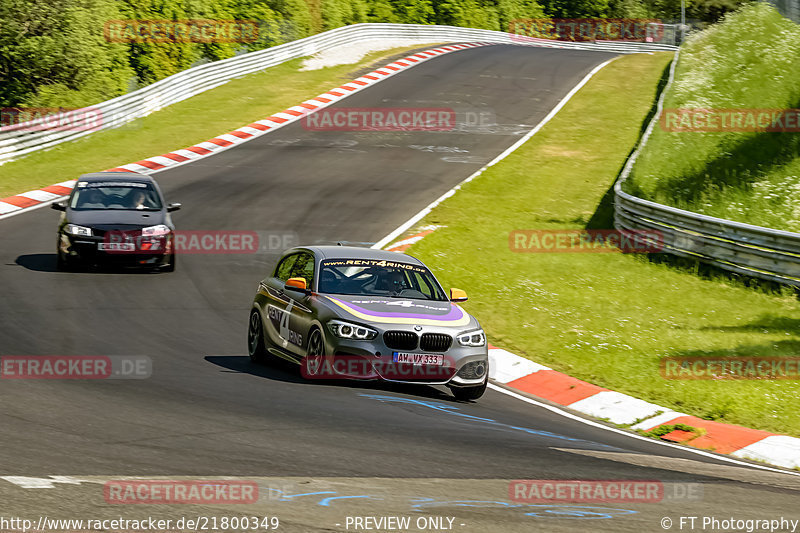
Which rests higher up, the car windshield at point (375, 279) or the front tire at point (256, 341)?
the car windshield at point (375, 279)

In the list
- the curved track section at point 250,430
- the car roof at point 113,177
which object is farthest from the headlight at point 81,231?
the car roof at point 113,177

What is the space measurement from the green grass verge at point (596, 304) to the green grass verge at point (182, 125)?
34.1 ft

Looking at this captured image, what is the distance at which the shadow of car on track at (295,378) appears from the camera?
11.4 m

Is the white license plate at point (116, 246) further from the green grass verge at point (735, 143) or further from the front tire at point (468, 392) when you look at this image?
the green grass verge at point (735, 143)

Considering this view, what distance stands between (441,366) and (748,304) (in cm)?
822

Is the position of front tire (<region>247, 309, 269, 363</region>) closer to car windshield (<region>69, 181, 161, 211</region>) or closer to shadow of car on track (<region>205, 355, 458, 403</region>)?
shadow of car on track (<region>205, 355, 458, 403</region>)

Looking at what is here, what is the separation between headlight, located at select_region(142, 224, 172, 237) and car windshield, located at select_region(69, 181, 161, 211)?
2.51 feet

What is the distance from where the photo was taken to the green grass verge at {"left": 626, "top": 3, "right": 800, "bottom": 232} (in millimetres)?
23750

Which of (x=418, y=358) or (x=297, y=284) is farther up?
(x=297, y=284)

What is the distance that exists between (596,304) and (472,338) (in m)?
6.16

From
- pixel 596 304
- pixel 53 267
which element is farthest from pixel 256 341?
pixel 53 267

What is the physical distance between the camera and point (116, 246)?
58.0ft

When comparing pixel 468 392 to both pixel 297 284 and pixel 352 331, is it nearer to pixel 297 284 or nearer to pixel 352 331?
pixel 352 331

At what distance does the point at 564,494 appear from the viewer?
7.33 m
